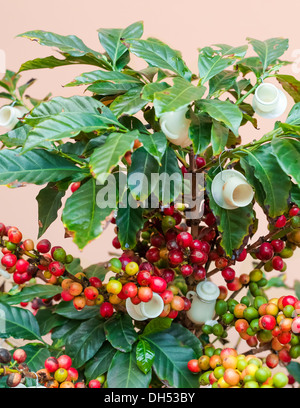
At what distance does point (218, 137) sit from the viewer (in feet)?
1.89

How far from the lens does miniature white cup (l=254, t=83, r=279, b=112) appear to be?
65 cm

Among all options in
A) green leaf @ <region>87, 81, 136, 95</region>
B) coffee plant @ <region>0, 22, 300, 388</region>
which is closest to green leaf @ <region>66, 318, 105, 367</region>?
coffee plant @ <region>0, 22, 300, 388</region>

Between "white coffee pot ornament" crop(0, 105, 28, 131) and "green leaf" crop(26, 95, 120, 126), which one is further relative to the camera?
"white coffee pot ornament" crop(0, 105, 28, 131)

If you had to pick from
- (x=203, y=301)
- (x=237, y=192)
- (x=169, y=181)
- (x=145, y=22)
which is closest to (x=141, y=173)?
(x=169, y=181)

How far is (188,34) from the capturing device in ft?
4.99

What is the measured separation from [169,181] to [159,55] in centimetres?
18

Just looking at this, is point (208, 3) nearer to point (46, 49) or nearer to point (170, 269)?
point (46, 49)

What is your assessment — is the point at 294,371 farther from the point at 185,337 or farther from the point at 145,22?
the point at 145,22

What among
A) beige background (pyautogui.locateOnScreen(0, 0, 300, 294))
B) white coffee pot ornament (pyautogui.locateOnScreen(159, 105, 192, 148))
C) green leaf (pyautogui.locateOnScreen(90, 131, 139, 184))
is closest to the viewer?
green leaf (pyautogui.locateOnScreen(90, 131, 139, 184))

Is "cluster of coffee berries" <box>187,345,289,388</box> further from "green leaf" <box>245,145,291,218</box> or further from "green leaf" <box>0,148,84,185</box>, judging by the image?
"green leaf" <box>0,148,84,185</box>

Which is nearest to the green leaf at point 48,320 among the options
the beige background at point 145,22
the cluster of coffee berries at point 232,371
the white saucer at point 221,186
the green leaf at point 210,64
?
the cluster of coffee berries at point 232,371

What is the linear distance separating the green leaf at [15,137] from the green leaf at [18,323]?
0.80 feet
